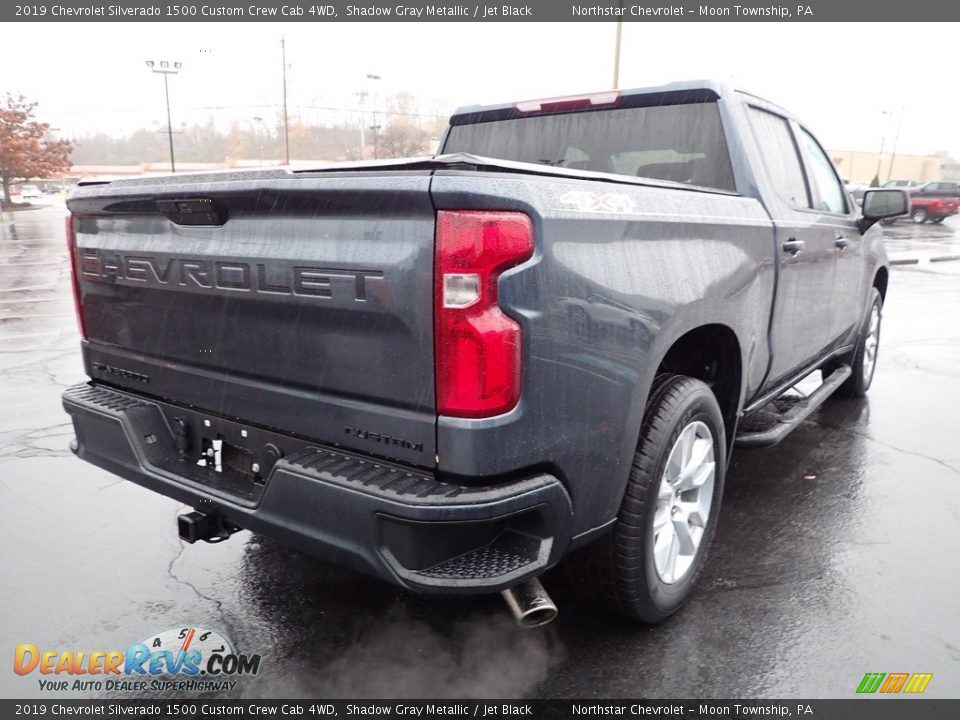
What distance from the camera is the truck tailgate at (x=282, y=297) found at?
6.23 ft

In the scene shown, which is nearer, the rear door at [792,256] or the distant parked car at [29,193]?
the rear door at [792,256]

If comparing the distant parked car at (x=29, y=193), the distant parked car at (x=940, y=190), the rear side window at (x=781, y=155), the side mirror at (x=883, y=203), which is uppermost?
the rear side window at (x=781, y=155)

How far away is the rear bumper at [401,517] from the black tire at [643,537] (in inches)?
15.4

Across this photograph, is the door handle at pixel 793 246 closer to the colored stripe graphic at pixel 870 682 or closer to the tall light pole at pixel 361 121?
the colored stripe graphic at pixel 870 682

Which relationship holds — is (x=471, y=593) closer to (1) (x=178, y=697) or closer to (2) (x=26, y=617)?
(1) (x=178, y=697)

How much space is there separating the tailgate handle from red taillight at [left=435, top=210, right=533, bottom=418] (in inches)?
35.0

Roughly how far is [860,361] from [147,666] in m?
5.37

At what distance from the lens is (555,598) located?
2.88m

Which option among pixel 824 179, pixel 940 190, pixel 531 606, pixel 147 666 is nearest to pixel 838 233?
pixel 824 179

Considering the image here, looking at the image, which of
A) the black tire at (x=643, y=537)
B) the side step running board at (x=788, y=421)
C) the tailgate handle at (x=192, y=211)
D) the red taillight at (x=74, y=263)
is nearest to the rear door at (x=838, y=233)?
the side step running board at (x=788, y=421)

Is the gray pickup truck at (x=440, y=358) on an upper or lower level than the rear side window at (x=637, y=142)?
lower

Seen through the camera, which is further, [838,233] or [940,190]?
[940,190]

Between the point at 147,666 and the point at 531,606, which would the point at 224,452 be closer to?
the point at 147,666

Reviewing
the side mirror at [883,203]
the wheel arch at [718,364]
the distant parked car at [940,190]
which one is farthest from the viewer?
the distant parked car at [940,190]
